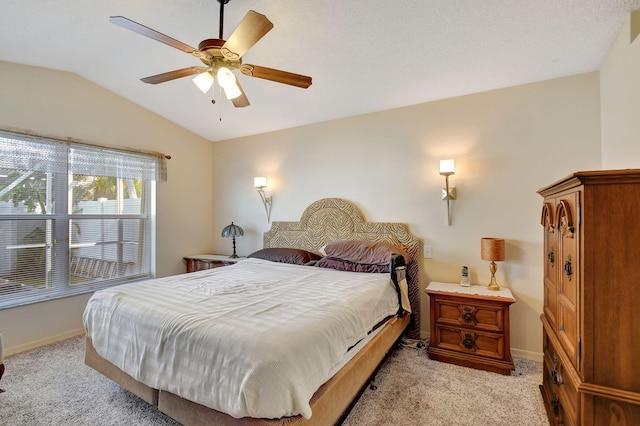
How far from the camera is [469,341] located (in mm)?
2564

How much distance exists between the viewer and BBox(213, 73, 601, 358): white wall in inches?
105

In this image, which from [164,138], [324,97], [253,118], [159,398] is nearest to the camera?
[159,398]

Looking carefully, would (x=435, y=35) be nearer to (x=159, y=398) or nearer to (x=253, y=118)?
(x=253, y=118)

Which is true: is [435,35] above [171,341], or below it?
above

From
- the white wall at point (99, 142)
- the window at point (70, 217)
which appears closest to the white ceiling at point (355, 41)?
the white wall at point (99, 142)

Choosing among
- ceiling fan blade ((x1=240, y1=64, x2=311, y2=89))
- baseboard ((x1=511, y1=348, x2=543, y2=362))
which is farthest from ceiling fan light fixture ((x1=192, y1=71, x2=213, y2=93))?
baseboard ((x1=511, y1=348, x2=543, y2=362))

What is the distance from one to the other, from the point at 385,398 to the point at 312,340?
1.08 meters

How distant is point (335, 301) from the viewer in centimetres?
194

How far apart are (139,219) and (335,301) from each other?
341 cm

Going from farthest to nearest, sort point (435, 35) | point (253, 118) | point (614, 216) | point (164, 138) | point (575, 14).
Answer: point (164, 138) → point (253, 118) → point (435, 35) → point (575, 14) → point (614, 216)

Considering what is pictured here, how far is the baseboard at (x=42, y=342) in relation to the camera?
288 centimetres

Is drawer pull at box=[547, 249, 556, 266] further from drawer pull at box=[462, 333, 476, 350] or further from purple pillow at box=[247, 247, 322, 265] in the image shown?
purple pillow at box=[247, 247, 322, 265]

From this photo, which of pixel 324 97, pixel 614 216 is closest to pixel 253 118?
pixel 324 97

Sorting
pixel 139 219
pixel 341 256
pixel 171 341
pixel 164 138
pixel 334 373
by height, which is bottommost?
pixel 334 373
